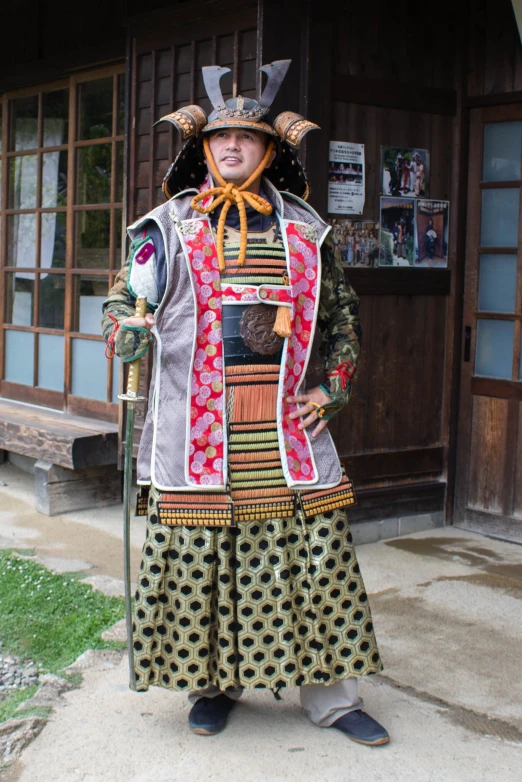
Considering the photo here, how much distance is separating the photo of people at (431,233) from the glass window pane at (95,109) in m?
2.00

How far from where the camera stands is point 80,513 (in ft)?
18.2

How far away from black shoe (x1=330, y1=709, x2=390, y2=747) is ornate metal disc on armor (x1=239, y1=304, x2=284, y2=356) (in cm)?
109

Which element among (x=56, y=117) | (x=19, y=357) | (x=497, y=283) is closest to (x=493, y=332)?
(x=497, y=283)

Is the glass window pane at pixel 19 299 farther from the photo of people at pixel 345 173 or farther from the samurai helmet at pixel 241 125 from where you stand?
the samurai helmet at pixel 241 125

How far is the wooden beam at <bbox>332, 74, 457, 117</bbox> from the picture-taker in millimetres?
4545

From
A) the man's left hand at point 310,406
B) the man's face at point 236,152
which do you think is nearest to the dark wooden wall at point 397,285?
the man's face at point 236,152

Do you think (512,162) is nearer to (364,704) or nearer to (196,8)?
(196,8)

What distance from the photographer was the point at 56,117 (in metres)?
6.16

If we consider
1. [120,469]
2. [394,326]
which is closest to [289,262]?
[394,326]

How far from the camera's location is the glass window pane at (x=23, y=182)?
641 centimetres

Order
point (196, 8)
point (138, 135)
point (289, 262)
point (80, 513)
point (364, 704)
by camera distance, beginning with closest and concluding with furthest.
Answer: point (289, 262), point (364, 704), point (196, 8), point (138, 135), point (80, 513)

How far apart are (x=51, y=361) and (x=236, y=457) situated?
373cm

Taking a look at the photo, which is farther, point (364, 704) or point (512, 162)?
point (512, 162)

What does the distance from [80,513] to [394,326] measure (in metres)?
2.09
